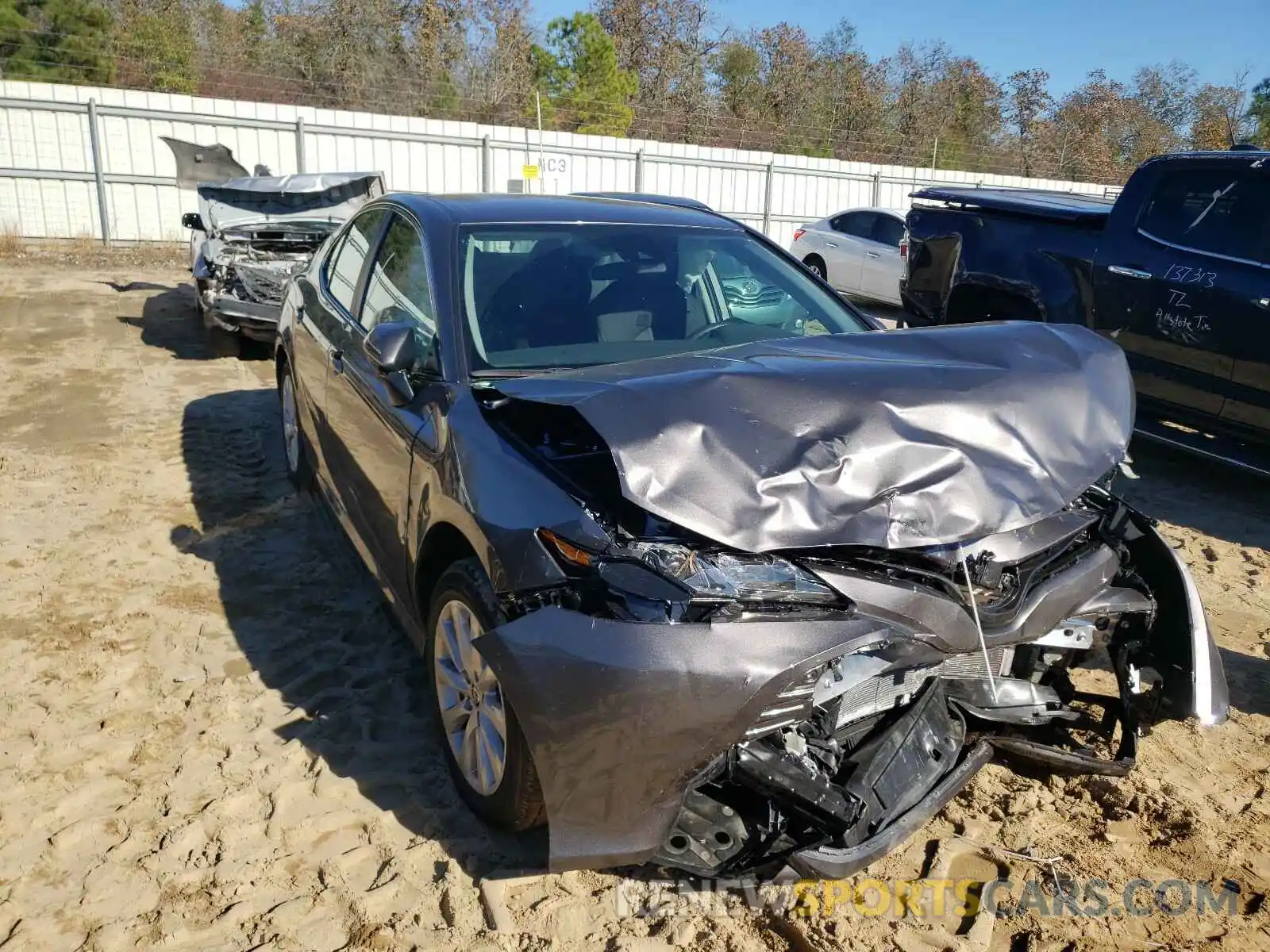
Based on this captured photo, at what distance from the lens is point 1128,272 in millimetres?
6070

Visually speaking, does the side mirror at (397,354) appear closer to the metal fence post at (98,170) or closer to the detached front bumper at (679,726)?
the detached front bumper at (679,726)

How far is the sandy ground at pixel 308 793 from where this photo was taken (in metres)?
2.48

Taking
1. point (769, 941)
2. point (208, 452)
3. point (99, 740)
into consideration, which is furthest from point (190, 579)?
point (769, 941)

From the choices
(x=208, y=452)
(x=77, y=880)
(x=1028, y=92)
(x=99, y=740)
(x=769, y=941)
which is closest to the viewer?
(x=769, y=941)

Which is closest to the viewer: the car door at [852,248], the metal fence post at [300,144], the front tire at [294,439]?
the front tire at [294,439]

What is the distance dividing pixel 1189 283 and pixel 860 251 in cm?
766

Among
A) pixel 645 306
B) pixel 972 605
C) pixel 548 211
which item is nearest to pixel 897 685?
pixel 972 605

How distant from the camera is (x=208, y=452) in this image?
244 inches

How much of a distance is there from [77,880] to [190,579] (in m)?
2.03

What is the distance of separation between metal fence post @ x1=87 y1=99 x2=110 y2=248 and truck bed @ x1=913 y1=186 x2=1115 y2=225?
1387 cm

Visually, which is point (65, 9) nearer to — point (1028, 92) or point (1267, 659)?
point (1267, 659)

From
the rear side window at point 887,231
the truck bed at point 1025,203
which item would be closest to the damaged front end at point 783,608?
the truck bed at point 1025,203

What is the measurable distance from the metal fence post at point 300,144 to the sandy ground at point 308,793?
12715 millimetres

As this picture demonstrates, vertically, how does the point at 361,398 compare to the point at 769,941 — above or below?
above
